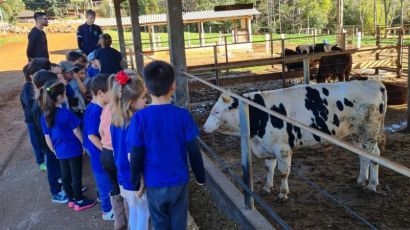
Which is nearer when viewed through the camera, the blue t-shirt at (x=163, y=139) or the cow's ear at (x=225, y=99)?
the blue t-shirt at (x=163, y=139)

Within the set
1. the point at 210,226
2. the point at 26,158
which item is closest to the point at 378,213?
the point at 210,226

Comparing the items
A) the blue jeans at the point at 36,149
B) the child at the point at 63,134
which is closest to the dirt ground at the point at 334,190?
the child at the point at 63,134

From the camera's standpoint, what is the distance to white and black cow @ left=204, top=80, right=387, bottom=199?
4469 mm

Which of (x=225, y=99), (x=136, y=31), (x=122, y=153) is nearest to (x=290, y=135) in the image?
(x=225, y=99)

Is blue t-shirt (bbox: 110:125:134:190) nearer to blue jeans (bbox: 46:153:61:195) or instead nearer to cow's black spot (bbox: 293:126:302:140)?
blue jeans (bbox: 46:153:61:195)

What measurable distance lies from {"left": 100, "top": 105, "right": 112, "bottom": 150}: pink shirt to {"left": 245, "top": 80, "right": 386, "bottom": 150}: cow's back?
1.93 metres

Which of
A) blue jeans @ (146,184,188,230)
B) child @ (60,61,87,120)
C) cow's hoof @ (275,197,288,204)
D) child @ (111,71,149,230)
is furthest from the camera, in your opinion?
child @ (60,61,87,120)

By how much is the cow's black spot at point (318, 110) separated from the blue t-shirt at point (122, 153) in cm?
251

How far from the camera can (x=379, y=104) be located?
466cm

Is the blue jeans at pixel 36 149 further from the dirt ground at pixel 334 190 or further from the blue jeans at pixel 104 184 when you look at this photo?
the dirt ground at pixel 334 190

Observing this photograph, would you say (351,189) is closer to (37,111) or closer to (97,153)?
(97,153)

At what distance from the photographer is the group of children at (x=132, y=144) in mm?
2404

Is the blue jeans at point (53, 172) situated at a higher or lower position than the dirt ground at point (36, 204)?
higher

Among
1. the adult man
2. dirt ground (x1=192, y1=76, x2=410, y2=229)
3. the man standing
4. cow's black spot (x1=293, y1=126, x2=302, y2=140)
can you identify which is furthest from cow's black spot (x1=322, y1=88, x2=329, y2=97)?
the man standing
